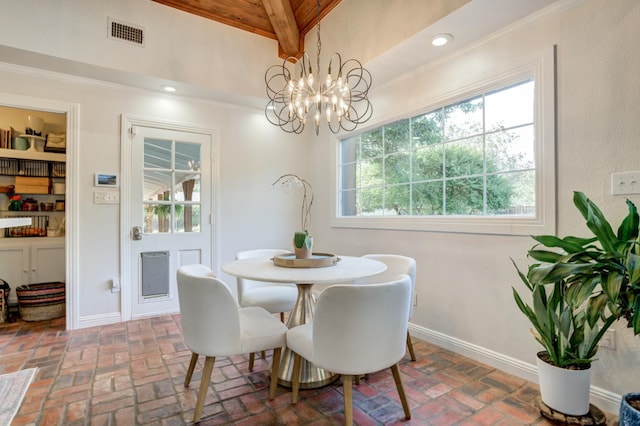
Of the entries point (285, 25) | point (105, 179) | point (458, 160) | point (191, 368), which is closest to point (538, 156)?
point (458, 160)

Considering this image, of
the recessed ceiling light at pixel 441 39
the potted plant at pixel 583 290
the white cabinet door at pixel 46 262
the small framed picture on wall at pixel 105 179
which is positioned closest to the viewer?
the potted plant at pixel 583 290

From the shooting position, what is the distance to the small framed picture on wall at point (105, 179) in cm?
322

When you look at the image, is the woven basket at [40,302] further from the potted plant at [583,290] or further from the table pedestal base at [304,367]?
the potted plant at [583,290]

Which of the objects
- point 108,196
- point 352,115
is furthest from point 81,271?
point 352,115

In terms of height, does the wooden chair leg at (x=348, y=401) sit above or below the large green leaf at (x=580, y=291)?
below

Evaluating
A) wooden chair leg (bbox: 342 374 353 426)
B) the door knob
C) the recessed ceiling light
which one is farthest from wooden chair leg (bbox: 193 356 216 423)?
the recessed ceiling light

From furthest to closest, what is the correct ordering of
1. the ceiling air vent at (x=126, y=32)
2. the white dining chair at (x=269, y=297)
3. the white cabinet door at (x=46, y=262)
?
1. the white cabinet door at (x=46, y=262)
2. the ceiling air vent at (x=126, y=32)
3. the white dining chair at (x=269, y=297)

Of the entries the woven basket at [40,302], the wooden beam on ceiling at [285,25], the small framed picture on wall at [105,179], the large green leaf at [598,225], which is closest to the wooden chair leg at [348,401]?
the large green leaf at [598,225]

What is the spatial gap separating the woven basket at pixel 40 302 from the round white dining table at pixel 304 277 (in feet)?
8.36

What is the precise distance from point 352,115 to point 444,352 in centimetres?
258

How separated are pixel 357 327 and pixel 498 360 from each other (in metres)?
1.44

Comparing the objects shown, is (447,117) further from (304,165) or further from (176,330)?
(176,330)

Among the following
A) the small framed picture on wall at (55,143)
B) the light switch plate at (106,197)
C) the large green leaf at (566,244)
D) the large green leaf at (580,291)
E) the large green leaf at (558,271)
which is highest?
the small framed picture on wall at (55,143)

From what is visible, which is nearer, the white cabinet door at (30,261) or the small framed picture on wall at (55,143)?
the white cabinet door at (30,261)
